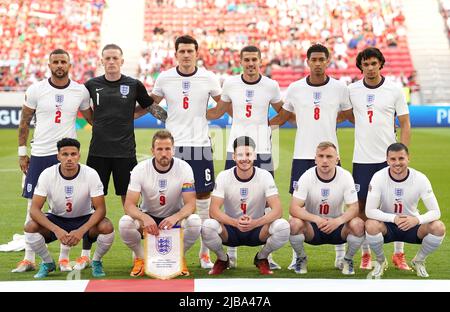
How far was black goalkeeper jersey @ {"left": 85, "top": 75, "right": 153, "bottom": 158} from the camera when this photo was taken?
7863 mm

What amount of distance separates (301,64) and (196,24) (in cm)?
542

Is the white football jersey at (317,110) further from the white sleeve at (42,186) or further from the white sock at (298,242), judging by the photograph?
the white sleeve at (42,186)

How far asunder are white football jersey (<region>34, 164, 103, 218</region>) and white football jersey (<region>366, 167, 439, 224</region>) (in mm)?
2306

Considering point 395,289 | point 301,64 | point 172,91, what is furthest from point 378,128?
point 301,64

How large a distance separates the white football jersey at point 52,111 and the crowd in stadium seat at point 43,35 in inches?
867

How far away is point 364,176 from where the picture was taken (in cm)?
802

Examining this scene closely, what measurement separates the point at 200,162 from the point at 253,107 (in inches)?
28.2

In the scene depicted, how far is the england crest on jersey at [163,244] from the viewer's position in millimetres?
7199

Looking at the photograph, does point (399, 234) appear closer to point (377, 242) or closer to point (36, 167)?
point (377, 242)

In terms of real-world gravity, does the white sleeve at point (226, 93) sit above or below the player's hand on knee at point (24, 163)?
above

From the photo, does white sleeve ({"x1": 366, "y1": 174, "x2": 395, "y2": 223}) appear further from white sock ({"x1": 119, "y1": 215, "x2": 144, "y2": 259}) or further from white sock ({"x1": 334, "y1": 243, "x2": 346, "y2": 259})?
white sock ({"x1": 119, "y1": 215, "x2": 144, "y2": 259})

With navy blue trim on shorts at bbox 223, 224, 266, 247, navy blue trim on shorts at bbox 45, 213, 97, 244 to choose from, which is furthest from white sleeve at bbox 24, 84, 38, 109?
navy blue trim on shorts at bbox 223, 224, 266, 247

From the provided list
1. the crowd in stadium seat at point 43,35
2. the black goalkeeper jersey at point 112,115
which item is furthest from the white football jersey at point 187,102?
the crowd in stadium seat at point 43,35
